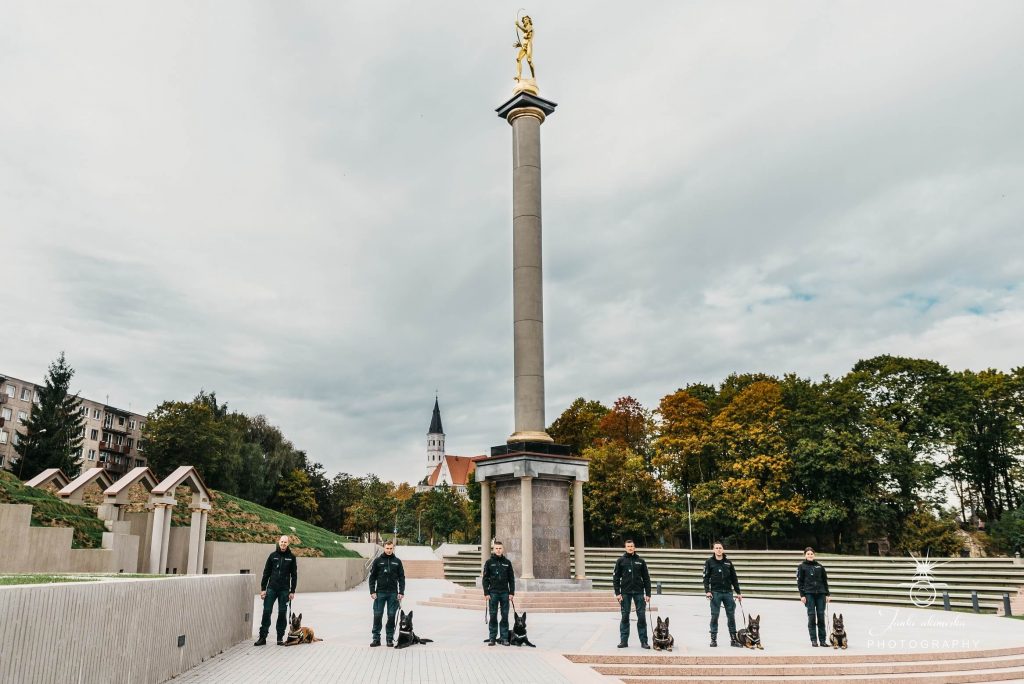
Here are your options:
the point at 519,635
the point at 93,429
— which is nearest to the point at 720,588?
the point at 519,635

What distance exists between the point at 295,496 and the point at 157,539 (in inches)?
1855

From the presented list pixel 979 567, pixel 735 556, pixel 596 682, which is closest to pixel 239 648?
pixel 596 682

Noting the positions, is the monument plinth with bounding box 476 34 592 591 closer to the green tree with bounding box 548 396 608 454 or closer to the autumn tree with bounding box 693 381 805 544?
the autumn tree with bounding box 693 381 805 544

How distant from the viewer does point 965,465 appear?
46.6 metres

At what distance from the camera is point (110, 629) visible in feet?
23.3

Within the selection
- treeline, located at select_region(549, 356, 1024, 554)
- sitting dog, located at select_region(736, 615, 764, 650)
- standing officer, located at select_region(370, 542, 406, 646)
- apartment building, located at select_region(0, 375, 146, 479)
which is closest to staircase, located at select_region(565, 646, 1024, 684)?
sitting dog, located at select_region(736, 615, 764, 650)

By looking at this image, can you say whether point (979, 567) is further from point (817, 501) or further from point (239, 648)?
point (239, 648)

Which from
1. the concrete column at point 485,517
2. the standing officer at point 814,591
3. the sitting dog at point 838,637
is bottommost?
the sitting dog at point 838,637

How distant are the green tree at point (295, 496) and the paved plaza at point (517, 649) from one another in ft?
162

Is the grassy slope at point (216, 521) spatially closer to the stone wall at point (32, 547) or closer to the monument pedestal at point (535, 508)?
the stone wall at point (32, 547)

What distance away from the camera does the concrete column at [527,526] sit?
21.4 m

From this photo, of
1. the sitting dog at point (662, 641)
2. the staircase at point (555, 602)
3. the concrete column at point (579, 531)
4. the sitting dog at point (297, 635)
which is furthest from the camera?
the concrete column at point (579, 531)

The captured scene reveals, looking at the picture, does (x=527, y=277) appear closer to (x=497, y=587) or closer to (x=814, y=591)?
(x=497, y=587)

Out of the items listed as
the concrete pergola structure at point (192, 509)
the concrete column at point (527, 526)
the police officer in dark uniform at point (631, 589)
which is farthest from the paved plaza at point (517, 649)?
the concrete pergola structure at point (192, 509)
